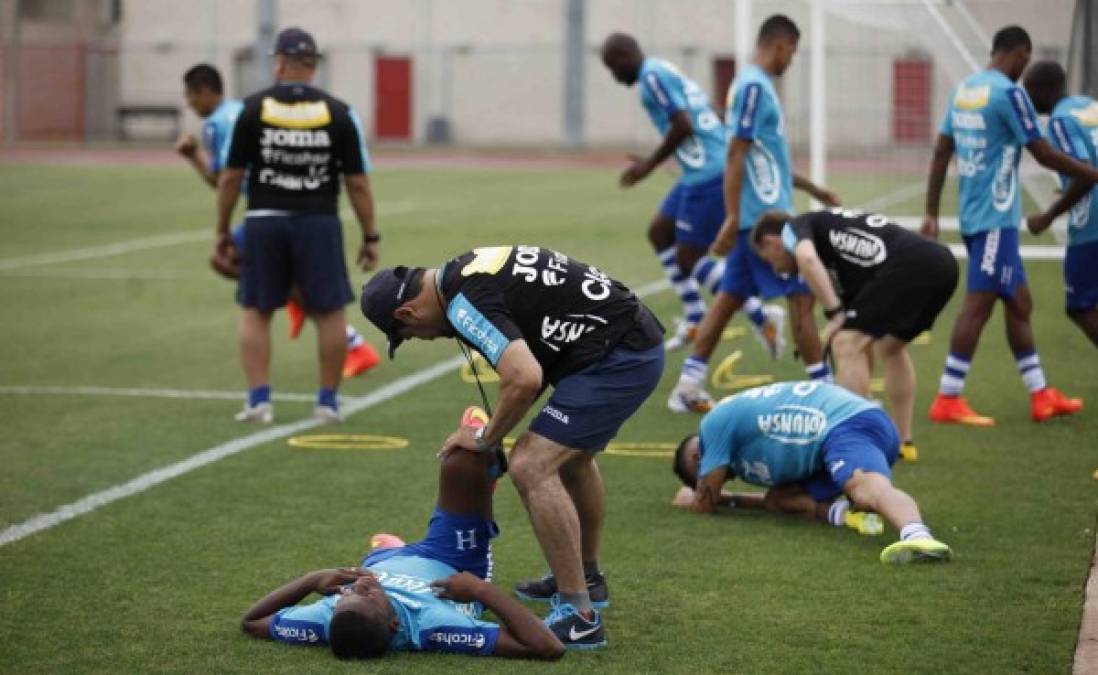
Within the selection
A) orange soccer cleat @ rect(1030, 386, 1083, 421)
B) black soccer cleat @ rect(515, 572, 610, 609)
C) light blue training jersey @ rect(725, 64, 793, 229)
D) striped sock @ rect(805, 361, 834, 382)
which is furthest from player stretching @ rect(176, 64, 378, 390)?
Result: black soccer cleat @ rect(515, 572, 610, 609)

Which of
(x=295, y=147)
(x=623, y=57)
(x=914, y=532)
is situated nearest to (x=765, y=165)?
(x=623, y=57)

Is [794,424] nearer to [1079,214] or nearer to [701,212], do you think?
[1079,214]

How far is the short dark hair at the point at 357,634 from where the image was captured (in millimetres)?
6297

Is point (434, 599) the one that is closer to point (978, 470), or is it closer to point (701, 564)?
point (701, 564)

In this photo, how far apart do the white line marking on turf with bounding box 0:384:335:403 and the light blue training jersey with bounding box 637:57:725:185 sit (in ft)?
10.2

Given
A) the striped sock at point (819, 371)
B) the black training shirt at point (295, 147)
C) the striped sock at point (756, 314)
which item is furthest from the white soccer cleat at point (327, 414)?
the striped sock at point (756, 314)

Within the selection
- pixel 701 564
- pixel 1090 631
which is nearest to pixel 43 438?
pixel 701 564

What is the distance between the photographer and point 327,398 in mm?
11680

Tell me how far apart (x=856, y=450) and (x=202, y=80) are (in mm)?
6695

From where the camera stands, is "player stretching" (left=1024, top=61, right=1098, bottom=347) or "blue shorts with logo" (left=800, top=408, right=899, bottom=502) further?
"player stretching" (left=1024, top=61, right=1098, bottom=347)

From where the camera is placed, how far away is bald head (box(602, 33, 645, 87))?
12977 mm

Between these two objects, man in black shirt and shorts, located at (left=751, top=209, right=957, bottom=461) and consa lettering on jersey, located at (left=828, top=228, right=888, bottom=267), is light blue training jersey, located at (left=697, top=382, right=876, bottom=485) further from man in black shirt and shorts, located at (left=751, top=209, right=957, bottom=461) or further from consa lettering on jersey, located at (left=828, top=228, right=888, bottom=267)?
consa lettering on jersey, located at (left=828, top=228, right=888, bottom=267)

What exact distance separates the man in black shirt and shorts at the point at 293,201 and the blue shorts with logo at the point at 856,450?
4.02 meters

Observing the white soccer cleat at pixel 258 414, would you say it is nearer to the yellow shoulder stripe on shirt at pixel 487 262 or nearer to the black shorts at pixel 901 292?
the black shorts at pixel 901 292
